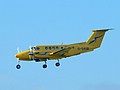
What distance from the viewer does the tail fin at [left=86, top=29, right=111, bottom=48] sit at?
82.1m

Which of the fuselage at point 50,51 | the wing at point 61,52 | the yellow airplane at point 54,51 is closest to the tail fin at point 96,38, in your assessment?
the yellow airplane at point 54,51

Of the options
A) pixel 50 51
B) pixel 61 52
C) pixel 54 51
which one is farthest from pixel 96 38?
pixel 50 51

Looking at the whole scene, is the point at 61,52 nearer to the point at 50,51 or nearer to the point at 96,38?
the point at 50,51

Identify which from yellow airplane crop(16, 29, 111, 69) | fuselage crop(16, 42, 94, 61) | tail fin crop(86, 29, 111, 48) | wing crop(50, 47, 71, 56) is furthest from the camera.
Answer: tail fin crop(86, 29, 111, 48)

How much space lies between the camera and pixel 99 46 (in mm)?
81688

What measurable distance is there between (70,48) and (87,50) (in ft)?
11.7

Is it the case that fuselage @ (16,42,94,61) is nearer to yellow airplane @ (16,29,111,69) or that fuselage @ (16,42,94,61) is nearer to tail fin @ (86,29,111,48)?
yellow airplane @ (16,29,111,69)

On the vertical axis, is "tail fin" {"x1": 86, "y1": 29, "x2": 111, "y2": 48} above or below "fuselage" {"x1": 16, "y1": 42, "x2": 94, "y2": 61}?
above

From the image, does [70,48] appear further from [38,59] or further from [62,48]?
[38,59]

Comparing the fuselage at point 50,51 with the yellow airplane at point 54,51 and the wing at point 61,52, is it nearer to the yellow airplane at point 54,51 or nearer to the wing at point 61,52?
the yellow airplane at point 54,51

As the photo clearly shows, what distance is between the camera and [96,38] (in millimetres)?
82938

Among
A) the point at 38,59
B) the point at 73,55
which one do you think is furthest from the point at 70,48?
the point at 38,59

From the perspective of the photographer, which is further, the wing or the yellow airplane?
the yellow airplane

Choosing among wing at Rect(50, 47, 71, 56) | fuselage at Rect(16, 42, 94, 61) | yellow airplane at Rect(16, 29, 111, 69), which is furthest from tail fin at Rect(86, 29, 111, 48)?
wing at Rect(50, 47, 71, 56)
